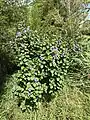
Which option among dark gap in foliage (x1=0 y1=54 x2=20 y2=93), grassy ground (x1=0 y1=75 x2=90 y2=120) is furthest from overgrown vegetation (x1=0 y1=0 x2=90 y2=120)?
dark gap in foliage (x1=0 y1=54 x2=20 y2=93)

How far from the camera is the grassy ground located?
3873 mm

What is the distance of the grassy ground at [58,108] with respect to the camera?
387 cm

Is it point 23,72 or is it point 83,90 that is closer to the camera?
point 23,72

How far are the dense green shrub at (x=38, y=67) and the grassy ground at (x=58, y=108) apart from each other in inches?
5.9

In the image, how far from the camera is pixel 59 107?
396cm

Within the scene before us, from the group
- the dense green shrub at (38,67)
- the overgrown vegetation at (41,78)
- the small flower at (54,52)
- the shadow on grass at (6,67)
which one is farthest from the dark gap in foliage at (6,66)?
the small flower at (54,52)

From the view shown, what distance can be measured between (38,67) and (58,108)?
0.76 meters

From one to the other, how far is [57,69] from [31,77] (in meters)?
0.45

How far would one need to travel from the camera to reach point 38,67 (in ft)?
12.7

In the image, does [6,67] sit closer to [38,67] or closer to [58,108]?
[38,67]

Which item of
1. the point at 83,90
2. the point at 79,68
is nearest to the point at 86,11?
the point at 79,68

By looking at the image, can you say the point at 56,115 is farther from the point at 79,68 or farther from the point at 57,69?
the point at 79,68

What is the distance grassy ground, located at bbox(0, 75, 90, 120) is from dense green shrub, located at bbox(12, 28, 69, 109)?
0.50ft

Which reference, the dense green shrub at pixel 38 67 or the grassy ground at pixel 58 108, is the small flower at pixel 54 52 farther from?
the grassy ground at pixel 58 108
